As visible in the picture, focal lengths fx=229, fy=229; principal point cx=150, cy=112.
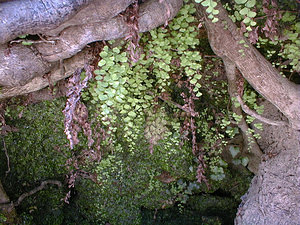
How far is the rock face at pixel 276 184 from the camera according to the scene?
8.38 ft

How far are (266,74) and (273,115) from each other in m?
1.00

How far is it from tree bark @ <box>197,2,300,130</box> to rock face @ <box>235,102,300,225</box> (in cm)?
60

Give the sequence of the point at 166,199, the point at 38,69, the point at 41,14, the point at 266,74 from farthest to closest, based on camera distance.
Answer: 1. the point at 166,199
2. the point at 266,74
3. the point at 38,69
4. the point at 41,14

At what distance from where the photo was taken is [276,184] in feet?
8.98

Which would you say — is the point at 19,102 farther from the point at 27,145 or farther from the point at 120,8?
the point at 120,8

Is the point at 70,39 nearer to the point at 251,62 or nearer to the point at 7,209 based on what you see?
the point at 251,62

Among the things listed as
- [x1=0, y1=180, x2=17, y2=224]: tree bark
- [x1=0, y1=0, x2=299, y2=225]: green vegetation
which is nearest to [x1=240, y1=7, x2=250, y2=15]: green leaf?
[x1=0, y1=0, x2=299, y2=225]: green vegetation

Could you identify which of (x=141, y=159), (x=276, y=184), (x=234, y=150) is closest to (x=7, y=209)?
(x=141, y=159)

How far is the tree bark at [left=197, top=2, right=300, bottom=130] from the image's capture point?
203 centimetres

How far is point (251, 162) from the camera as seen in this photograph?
3.64m

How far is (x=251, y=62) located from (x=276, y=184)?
1560 millimetres

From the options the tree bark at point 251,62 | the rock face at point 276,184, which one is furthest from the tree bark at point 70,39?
the rock face at point 276,184

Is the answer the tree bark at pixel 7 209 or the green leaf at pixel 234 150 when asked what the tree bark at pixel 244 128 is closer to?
the green leaf at pixel 234 150

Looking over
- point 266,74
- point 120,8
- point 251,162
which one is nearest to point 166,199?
point 251,162
